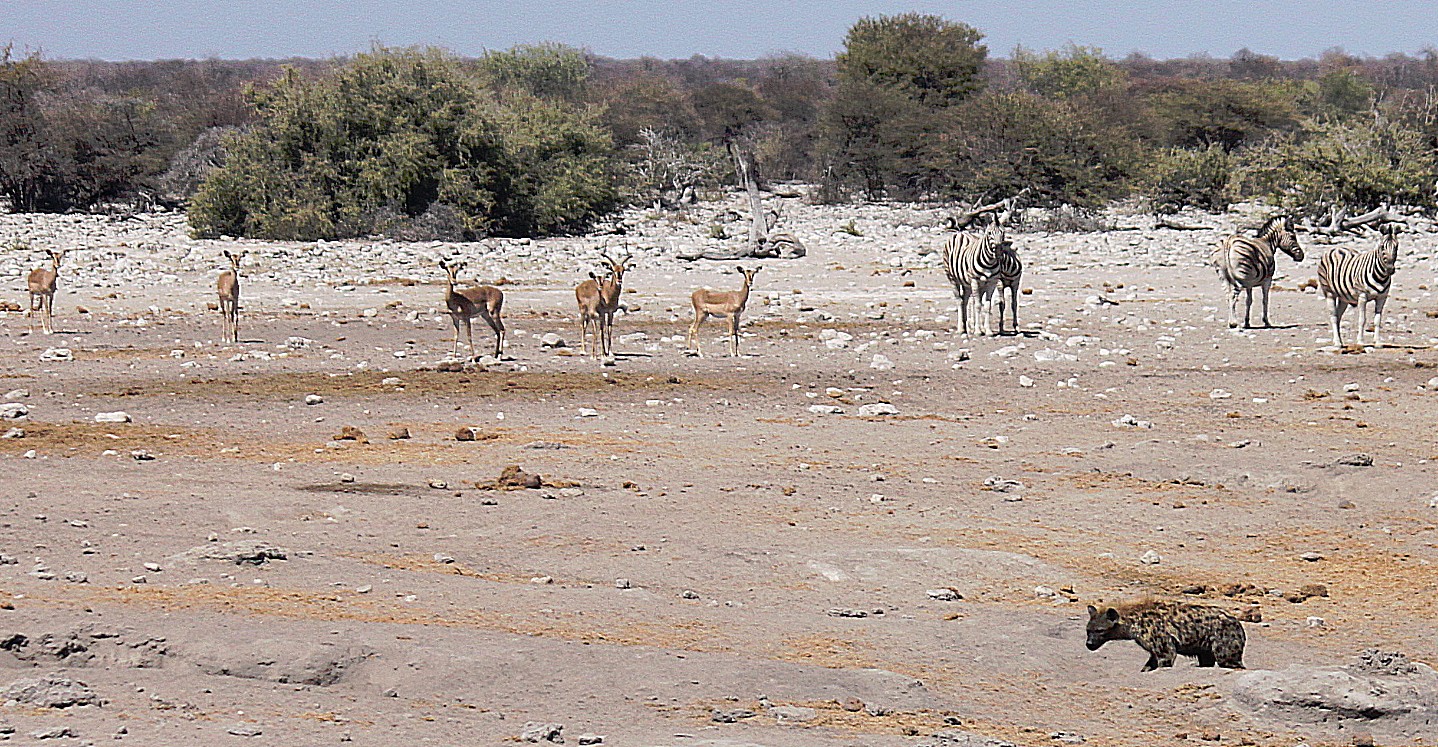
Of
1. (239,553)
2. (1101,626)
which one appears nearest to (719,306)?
(239,553)

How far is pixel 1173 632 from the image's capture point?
611 centimetres

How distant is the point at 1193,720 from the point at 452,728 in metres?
2.43

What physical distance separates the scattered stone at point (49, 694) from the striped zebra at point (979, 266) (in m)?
13.0

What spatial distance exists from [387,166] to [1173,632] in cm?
2783

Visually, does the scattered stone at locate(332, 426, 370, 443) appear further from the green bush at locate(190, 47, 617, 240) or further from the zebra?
the green bush at locate(190, 47, 617, 240)

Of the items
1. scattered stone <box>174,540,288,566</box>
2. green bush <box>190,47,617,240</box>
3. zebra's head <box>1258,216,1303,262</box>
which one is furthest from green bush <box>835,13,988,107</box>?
scattered stone <box>174,540,288,566</box>

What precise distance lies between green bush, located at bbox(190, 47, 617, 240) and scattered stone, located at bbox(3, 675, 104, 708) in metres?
26.3

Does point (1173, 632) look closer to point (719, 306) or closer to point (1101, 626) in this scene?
point (1101, 626)

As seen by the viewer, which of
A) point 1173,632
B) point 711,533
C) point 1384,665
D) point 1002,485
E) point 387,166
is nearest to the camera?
point 1384,665

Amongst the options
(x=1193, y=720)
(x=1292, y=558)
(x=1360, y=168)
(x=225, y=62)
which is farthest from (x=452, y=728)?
(x=225, y=62)

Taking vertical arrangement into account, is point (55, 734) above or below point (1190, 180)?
below

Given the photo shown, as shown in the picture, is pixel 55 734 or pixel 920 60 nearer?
pixel 55 734

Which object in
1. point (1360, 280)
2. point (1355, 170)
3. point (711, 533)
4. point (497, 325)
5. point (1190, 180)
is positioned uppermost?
point (1355, 170)

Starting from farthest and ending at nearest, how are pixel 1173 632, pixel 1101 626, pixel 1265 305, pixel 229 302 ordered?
pixel 1265 305, pixel 229 302, pixel 1101 626, pixel 1173 632
